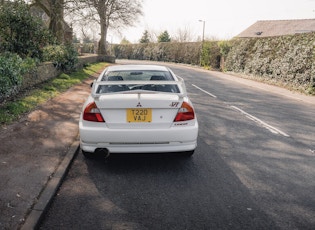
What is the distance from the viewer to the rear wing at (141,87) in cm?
441

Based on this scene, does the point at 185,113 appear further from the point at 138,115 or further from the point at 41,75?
the point at 41,75

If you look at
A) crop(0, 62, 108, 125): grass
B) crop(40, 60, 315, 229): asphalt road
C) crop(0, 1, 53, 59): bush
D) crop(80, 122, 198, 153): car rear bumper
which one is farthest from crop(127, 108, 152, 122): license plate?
crop(0, 1, 53, 59): bush

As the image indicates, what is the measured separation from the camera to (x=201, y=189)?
3.82 metres

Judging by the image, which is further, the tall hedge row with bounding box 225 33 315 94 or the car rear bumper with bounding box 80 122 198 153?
the tall hedge row with bounding box 225 33 315 94

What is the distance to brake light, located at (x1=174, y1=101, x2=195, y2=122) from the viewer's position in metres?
4.21

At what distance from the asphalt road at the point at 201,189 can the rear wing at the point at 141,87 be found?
43.4 inches

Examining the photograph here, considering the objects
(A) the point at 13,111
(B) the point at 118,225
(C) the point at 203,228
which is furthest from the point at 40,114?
(C) the point at 203,228

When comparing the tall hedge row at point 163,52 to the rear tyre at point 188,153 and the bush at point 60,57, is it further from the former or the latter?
the rear tyre at point 188,153

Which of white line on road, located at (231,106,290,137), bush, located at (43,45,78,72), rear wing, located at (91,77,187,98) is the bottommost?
white line on road, located at (231,106,290,137)

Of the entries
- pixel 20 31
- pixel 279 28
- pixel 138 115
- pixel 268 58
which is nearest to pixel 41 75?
pixel 20 31

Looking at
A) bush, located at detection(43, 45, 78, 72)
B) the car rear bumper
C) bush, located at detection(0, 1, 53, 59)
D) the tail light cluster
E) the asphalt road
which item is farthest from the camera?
bush, located at detection(43, 45, 78, 72)

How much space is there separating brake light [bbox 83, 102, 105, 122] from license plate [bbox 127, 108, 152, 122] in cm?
39

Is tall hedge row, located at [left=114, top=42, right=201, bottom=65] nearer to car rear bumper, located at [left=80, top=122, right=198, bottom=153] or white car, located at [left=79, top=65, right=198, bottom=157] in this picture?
white car, located at [left=79, top=65, right=198, bottom=157]

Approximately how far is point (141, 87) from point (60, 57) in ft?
37.6
